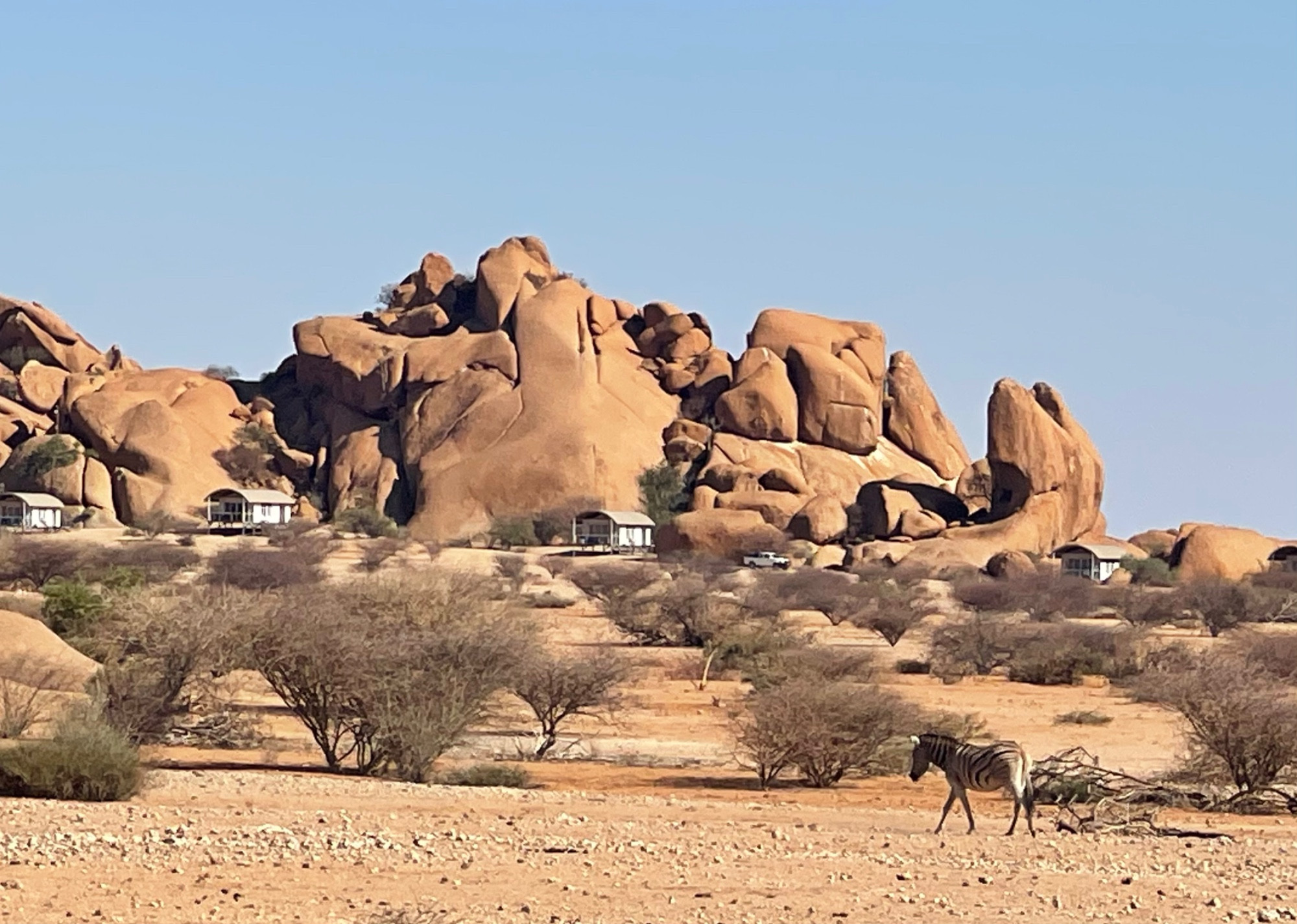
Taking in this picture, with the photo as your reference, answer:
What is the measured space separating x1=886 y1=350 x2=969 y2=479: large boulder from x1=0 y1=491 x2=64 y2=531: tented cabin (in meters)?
38.6

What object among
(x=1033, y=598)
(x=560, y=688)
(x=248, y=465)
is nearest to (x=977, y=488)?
(x=1033, y=598)

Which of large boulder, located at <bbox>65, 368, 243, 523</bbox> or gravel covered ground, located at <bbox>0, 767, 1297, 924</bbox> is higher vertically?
large boulder, located at <bbox>65, 368, 243, 523</bbox>

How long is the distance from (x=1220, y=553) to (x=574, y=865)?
67622 mm

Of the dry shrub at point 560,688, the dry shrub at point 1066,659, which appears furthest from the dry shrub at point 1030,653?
the dry shrub at point 560,688

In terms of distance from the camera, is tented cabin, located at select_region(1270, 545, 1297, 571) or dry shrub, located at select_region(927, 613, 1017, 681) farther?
tented cabin, located at select_region(1270, 545, 1297, 571)

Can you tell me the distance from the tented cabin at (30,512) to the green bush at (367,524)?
470 inches

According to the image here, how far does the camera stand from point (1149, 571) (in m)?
77.7

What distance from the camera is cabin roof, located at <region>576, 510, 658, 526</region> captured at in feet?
277

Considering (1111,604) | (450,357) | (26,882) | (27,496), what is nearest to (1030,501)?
(1111,604)

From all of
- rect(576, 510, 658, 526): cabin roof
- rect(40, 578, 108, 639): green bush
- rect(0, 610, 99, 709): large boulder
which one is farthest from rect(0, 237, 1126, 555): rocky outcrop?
rect(0, 610, 99, 709): large boulder

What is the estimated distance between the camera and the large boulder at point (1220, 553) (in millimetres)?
77438

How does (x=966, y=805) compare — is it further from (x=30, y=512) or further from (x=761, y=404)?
(x=30, y=512)

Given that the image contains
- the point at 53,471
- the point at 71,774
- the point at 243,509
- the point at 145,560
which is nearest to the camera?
the point at 71,774

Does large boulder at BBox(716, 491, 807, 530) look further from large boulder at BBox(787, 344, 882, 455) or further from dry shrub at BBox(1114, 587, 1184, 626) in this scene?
dry shrub at BBox(1114, 587, 1184, 626)
